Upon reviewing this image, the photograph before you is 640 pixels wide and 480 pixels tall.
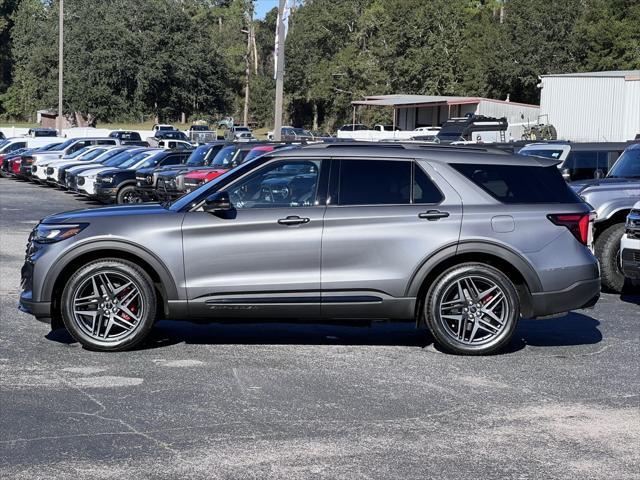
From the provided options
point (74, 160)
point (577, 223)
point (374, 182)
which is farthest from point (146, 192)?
point (577, 223)

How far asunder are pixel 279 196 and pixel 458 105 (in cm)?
5822

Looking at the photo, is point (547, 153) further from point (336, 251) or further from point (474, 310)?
point (336, 251)

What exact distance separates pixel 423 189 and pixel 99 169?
21767 millimetres

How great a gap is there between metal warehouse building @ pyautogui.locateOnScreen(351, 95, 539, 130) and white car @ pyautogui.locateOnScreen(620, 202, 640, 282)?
4397 cm

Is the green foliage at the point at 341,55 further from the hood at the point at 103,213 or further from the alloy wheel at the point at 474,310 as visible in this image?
the hood at the point at 103,213

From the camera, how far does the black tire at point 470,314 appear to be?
862 centimetres

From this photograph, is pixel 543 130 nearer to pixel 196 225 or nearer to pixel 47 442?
pixel 196 225

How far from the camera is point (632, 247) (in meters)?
11.3

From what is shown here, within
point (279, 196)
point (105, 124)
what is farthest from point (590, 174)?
point (105, 124)

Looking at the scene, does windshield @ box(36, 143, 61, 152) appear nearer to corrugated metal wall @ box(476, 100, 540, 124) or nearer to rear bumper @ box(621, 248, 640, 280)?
corrugated metal wall @ box(476, 100, 540, 124)

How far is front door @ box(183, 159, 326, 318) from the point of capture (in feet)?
27.8

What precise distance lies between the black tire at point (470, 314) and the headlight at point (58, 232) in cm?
303

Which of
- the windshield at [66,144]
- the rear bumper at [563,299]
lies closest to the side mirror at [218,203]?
the rear bumper at [563,299]

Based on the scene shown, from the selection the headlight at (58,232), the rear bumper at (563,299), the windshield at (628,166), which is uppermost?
the windshield at (628,166)
